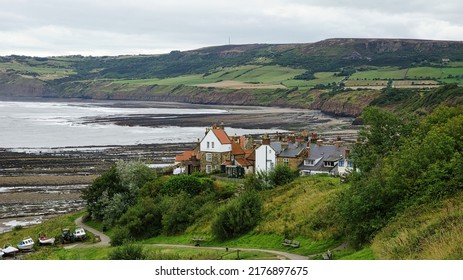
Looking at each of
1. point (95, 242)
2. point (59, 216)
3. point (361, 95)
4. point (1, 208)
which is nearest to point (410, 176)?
point (95, 242)

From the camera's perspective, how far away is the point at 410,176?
2998 centimetres

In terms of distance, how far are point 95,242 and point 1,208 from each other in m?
22.6

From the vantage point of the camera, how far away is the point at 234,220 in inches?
1499

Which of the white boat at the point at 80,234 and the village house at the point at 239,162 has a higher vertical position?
the village house at the point at 239,162

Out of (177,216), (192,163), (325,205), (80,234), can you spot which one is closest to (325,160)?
(192,163)

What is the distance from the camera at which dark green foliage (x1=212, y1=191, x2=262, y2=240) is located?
3809 centimetres

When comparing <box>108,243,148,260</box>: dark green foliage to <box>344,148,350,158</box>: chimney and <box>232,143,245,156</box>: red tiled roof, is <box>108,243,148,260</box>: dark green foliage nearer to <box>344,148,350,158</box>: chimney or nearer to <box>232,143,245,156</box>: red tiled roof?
<box>344,148,350,158</box>: chimney

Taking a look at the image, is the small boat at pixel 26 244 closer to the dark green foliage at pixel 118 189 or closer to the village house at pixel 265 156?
the dark green foliage at pixel 118 189

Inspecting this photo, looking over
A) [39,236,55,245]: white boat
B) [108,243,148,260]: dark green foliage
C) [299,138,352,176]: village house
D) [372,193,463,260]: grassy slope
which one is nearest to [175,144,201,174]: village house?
[299,138,352,176]: village house

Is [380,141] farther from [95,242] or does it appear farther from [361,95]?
[361,95]

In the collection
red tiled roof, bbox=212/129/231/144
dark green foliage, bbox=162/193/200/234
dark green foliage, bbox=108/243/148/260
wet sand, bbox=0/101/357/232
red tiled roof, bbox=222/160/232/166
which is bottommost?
wet sand, bbox=0/101/357/232

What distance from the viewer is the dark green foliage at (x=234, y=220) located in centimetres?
3809

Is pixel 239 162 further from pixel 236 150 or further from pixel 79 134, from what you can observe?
pixel 79 134

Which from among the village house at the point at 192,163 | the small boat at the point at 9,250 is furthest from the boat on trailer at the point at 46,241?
the village house at the point at 192,163
